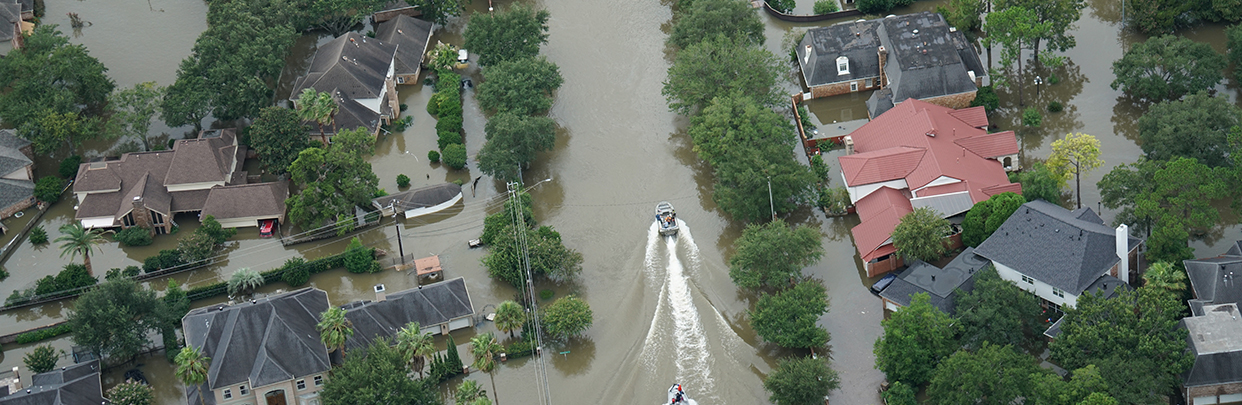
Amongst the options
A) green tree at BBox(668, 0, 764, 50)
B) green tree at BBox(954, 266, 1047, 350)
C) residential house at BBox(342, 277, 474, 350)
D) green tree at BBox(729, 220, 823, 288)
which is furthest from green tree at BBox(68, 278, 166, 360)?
green tree at BBox(954, 266, 1047, 350)

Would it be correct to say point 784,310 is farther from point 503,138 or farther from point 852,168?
point 503,138

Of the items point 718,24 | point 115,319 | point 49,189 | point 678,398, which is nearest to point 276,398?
point 115,319

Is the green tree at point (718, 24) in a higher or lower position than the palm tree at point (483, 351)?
higher

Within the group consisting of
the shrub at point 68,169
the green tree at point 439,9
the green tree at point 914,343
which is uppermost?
the green tree at point 439,9

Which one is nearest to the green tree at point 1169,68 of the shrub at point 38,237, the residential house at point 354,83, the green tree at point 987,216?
the green tree at point 987,216

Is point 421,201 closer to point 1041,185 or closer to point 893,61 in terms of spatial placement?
point 893,61

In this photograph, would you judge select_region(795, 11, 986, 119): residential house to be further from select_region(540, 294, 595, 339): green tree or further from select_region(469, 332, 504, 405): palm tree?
select_region(469, 332, 504, 405): palm tree

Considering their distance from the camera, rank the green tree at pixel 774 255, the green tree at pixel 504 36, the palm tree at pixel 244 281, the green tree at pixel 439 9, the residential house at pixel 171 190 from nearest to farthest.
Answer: the green tree at pixel 774 255 → the palm tree at pixel 244 281 → the residential house at pixel 171 190 → the green tree at pixel 504 36 → the green tree at pixel 439 9

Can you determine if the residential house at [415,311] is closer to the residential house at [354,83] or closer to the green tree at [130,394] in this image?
the green tree at [130,394]
